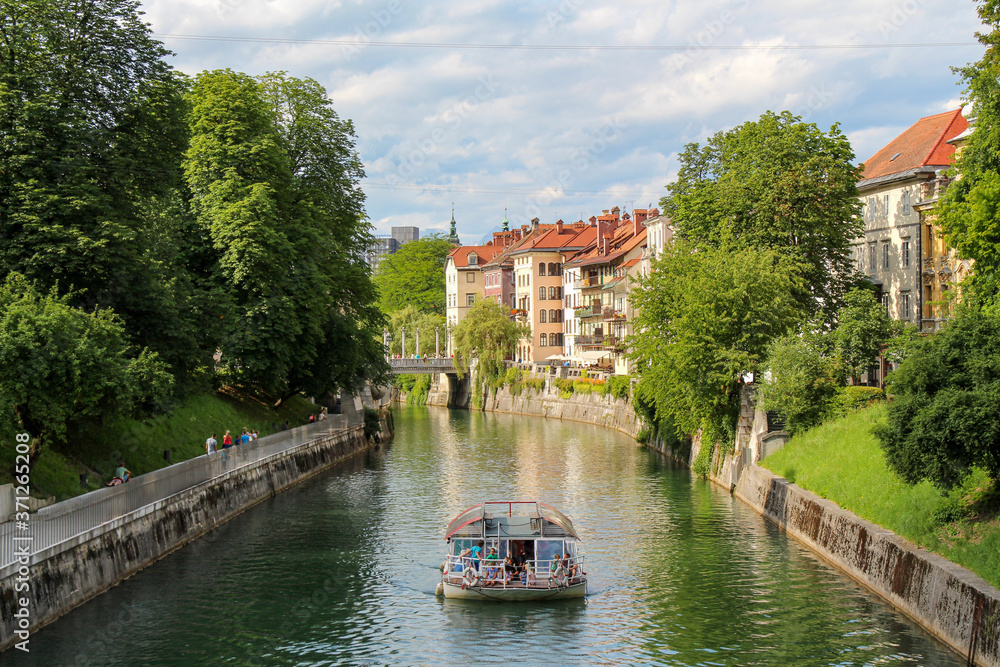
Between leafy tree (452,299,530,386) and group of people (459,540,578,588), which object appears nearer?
group of people (459,540,578,588)

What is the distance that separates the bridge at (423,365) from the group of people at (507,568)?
8306 cm

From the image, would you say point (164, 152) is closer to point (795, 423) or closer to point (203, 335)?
point (203, 335)

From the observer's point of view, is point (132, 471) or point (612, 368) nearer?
point (132, 471)

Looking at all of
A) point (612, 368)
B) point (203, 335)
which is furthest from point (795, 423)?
point (612, 368)

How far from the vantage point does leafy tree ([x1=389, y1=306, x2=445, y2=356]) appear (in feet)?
477

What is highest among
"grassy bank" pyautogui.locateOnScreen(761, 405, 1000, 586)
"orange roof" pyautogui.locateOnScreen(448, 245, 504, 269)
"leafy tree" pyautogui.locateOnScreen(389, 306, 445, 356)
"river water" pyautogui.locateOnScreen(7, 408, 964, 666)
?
"orange roof" pyautogui.locateOnScreen(448, 245, 504, 269)

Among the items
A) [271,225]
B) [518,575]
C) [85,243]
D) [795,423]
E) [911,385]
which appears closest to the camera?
[911,385]

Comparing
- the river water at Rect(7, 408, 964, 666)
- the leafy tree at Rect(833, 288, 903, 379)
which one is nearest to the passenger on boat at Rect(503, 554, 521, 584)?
the river water at Rect(7, 408, 964, 666)

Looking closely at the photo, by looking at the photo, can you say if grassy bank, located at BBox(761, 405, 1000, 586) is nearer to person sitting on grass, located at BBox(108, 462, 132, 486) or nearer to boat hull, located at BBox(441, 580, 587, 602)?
boat hull, located at BBox(441, 580, 587, 602)

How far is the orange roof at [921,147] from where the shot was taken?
6006 cm

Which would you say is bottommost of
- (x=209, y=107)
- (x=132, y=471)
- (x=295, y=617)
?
(x=295, y=617)

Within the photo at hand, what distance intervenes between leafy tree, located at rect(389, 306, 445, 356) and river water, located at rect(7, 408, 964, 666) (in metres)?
97.4

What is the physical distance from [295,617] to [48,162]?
1549 cm

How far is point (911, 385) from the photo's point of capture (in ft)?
82.9
